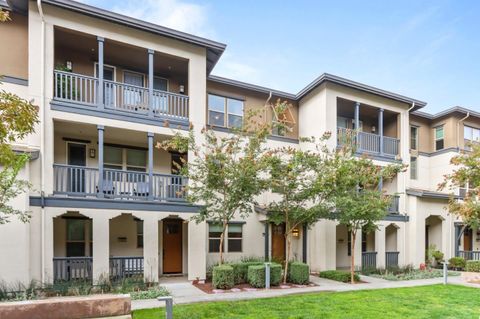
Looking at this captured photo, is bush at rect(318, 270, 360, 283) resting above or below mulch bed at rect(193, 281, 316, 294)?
below

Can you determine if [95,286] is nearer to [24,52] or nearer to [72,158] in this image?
[72,158]

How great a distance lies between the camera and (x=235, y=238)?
15.9 m

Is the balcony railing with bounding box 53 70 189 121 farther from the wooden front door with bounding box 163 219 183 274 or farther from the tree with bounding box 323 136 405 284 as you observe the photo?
the tree with bounding box 323 136 405 284

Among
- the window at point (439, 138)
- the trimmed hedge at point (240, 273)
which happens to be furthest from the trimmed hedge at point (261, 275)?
the window at point (439, 138)

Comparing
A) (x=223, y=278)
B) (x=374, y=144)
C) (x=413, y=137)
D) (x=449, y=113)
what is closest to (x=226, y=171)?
(x=223, y=278)

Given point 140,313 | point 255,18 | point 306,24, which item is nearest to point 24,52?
point 140,313

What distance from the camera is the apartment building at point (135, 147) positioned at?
11281 mm

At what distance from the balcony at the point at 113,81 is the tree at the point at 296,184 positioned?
447 centimetres

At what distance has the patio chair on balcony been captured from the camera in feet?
42.3

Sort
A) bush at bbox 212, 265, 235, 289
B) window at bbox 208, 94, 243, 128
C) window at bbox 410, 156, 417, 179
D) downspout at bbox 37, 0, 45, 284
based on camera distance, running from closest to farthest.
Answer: downspout at bbox 37, 0, 45, 284, bush at bbox 212, 265, 235, 289, window at bbox 208, 94, 243, 128, window at bbox 410, 156, 417, 179

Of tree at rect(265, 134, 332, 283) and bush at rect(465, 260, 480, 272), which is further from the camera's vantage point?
bush at rect(465, 260, 480, 272)

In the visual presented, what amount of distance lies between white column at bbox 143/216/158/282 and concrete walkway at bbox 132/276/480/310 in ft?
2.08

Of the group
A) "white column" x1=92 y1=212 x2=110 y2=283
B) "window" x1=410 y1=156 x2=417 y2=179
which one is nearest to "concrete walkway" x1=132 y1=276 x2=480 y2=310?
"white column" x1=92 y1=212 x2=110 y2=283

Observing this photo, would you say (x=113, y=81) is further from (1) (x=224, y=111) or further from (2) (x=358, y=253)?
(2) (x=358, y=253)
